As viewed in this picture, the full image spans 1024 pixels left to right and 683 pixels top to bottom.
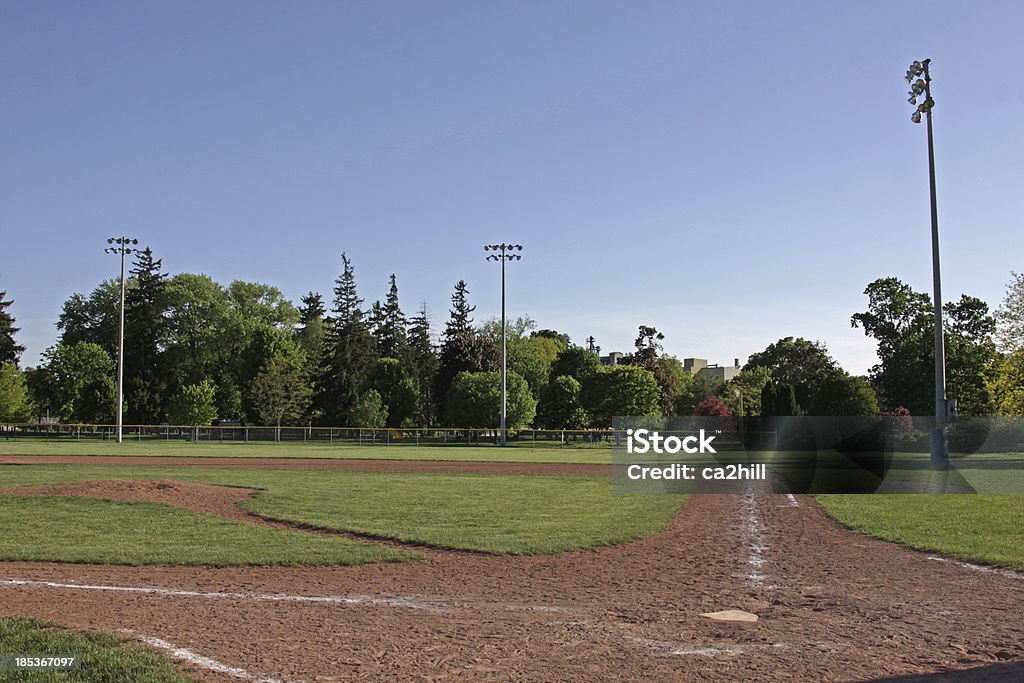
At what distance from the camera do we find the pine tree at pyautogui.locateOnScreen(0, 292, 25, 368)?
80.1 metres

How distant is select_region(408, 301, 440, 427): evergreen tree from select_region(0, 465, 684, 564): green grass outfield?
211 ft

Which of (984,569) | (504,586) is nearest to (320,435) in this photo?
(504,586)

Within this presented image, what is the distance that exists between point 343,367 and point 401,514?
231 ft

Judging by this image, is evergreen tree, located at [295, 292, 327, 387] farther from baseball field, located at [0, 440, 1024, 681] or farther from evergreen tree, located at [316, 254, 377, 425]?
baseball field, located at [0, 440, 1024, 681]

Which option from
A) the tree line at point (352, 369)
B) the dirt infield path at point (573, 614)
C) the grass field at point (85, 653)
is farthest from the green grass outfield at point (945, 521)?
the tree line at point (352, 369)

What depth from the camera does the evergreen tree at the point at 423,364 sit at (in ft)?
305

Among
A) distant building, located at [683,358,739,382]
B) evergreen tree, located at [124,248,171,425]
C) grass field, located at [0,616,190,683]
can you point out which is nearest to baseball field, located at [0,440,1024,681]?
grass field, located at [0,616,190,683]

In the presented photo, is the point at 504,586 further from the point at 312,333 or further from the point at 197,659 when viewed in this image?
the point at 312,333

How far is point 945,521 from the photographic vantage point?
14.8 m

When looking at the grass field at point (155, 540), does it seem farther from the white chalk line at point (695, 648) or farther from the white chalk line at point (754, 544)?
the white chalk line at point (695, 648)

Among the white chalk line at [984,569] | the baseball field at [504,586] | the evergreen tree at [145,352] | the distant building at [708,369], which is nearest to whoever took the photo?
the baseball field at [504,586]

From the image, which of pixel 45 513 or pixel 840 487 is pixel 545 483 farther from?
pixel 45 513

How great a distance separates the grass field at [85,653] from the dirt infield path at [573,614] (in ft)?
1.03

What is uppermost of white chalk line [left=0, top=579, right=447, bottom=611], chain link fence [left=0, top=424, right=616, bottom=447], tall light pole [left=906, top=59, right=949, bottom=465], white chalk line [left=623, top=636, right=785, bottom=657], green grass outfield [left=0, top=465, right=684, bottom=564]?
tall light pole [left=906, top=59, right=949, bottom=465]
